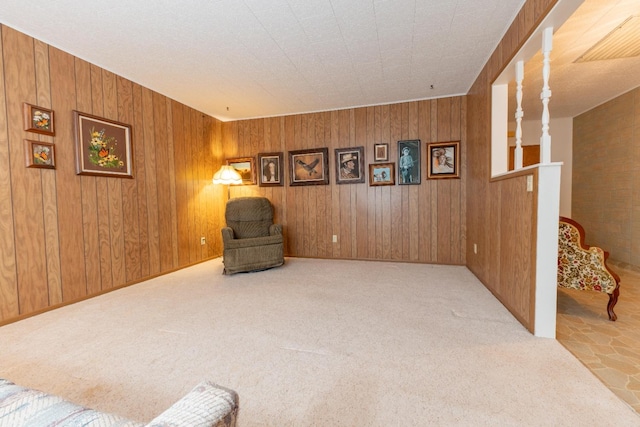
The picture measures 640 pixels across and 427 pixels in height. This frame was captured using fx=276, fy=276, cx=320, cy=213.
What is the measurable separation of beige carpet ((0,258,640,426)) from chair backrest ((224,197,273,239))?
1.46 metres

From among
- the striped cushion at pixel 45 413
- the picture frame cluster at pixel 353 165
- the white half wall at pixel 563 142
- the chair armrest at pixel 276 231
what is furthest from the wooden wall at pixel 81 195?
the white half wall at pixel 563 142

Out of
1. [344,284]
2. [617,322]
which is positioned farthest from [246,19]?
[617,322]

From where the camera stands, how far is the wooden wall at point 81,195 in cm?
228

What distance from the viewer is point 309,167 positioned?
14.8 ft

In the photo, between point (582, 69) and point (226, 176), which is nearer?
point (582, 69)

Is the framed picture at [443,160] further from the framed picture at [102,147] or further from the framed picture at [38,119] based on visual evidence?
the framed picture at [38,119]

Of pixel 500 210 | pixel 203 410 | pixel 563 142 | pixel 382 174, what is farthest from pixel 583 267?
pixel 563 142

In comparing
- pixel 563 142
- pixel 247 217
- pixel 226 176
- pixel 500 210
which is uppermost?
pixel 563 142

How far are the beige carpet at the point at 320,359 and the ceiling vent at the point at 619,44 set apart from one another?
2.51m

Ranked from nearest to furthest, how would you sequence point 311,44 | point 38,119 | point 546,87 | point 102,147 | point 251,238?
point 546,87
point 38,119
point 311,44
point 102,147
point 251,238

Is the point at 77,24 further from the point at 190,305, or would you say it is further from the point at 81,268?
the point at 190,305

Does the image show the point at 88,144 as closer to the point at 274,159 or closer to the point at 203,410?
the point at 274,159

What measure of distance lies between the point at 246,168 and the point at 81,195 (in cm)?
239

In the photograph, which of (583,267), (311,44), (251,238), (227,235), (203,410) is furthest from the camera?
(251,238)
